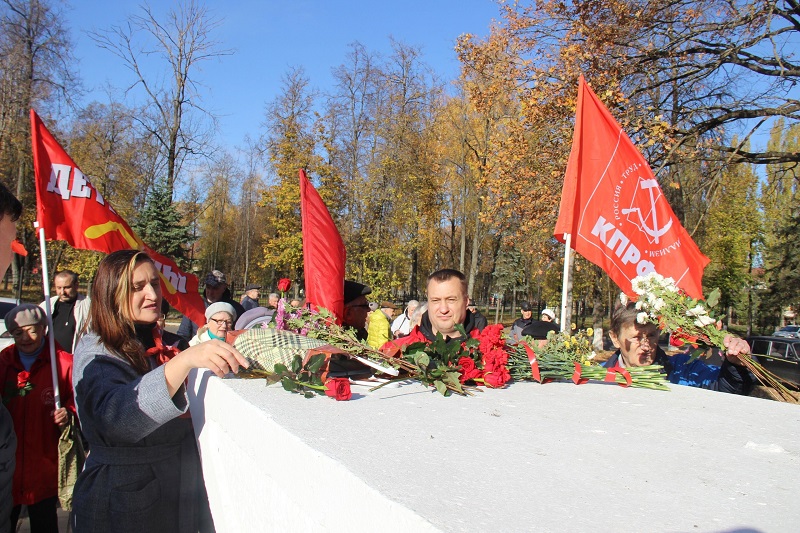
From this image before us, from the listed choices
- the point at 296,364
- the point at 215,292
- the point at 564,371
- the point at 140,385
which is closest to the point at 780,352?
the point at 215,292

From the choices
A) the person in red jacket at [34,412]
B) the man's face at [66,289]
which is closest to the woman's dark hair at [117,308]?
the person in red jacket at [34,412]

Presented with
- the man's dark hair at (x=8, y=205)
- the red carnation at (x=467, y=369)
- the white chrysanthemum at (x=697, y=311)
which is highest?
the man's dark hair at (x=8, y=205)

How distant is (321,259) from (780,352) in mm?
15789

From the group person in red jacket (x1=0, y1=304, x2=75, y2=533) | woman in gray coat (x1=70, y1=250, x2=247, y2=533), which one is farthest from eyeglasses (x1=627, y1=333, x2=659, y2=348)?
person in red jacket (x1=0, y1=304, x2=75, y2=533)

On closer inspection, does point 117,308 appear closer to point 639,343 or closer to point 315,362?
point 315,362

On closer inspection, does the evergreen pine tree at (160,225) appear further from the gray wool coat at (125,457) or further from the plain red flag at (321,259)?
the gray wool coat at (125,457)

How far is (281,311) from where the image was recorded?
2832 millimetres

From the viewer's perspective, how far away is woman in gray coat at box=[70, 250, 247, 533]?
1905mm

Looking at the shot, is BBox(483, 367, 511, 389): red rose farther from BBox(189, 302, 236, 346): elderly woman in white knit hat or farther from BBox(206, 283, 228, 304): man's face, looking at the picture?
BBox(206, 283, 228, 304): man's face

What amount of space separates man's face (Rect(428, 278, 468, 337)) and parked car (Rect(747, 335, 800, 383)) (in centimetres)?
1296

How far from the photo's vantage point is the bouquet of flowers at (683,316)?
309 centimetres

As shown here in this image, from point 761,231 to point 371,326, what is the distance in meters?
36.9

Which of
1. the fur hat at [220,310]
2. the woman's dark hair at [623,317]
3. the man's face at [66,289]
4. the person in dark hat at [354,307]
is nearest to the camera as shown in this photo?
the woman's dark hair at [623,317]

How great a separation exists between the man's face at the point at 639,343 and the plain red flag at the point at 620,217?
3.11 ft
